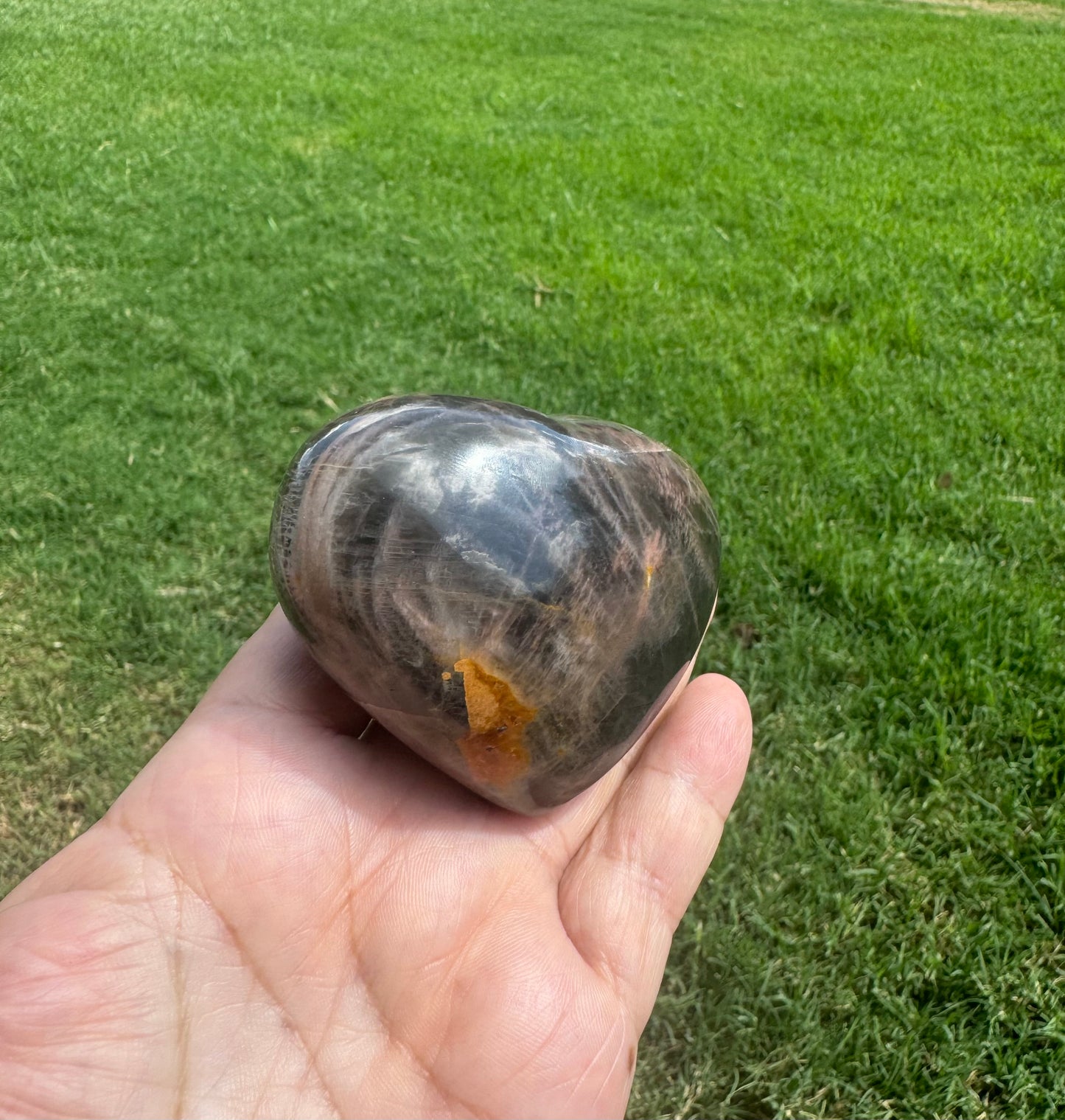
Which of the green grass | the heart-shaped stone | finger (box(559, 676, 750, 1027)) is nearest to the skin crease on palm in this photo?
finger (box(559, 676, 750, 1027))

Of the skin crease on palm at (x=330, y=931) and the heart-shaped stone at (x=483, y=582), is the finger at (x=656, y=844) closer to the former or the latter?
the skin crease on palm at (x=330, y=931)

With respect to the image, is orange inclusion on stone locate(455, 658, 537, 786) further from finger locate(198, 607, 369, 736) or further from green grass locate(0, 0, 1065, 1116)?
green grass locate(0, 0, 1065, 1116)

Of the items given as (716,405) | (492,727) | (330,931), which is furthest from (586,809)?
(716,405)

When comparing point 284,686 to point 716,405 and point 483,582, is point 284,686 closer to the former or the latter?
point 483,582

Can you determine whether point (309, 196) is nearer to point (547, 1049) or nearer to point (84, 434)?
point (84, 434)

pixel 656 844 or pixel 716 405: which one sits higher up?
pixel 716 405

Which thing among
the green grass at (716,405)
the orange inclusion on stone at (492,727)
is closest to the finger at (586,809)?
the orange inclusion on stone at (492,727)
